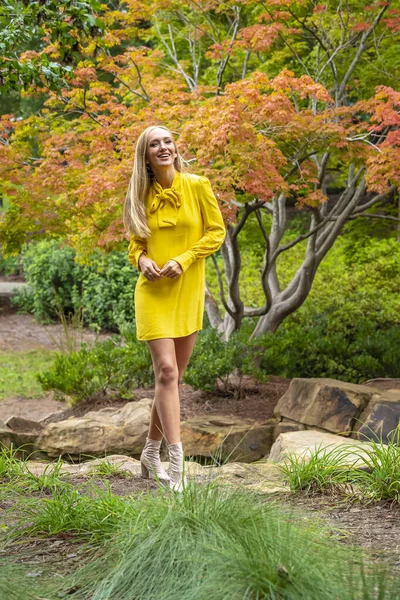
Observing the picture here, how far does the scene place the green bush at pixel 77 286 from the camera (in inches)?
578

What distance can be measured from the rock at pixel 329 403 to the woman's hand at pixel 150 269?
257 cm

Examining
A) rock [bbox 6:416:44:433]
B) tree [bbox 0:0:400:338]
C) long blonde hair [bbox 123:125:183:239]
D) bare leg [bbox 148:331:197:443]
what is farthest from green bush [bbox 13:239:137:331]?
long blonde hair [bbox 123:125:183:239]

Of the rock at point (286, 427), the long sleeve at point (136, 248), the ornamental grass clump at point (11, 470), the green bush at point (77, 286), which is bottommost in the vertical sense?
the green bush at point (77, 286)

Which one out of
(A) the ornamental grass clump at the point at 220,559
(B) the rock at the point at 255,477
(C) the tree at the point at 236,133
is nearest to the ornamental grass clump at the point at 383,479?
(B) the rock at the point at 255,477

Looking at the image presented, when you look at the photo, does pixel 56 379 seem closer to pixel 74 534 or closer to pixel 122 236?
pixel 122 236

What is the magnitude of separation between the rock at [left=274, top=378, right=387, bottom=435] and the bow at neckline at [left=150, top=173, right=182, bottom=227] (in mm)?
2583

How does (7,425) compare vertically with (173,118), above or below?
below

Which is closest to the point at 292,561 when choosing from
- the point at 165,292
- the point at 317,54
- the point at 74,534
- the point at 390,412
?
the point at 74,534

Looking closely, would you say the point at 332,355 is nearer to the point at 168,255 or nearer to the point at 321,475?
the point at 321,475

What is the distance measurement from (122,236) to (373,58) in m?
4.61

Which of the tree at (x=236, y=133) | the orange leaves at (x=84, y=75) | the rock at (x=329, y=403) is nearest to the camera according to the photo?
the rock at (x=329, y=403)

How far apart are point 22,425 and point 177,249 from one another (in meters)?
3.89

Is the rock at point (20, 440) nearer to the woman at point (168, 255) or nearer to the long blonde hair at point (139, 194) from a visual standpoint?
the woman at point (168, 255)

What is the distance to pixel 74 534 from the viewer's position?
3.53 metres
